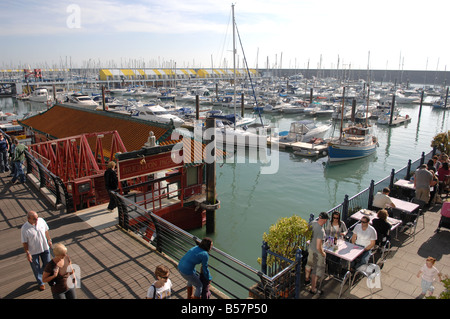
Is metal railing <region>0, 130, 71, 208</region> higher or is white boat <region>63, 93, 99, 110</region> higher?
white boat <region>63, 93, 99, 110</region>

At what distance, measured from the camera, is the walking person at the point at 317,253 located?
262 inches

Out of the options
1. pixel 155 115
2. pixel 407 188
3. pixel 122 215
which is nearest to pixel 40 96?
pixel 155 115

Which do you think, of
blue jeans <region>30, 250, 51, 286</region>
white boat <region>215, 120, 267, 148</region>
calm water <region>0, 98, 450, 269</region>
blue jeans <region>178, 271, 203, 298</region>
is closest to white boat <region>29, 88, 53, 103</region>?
white boat <region>215, 120, 267, 148</region>

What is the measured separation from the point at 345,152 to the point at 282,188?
959cm

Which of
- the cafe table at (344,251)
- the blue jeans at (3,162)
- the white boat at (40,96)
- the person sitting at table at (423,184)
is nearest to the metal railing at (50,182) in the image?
the blue jeans at (3,162)

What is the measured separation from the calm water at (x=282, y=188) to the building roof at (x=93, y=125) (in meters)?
5.26

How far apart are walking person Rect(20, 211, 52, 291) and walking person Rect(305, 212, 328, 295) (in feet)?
17.9

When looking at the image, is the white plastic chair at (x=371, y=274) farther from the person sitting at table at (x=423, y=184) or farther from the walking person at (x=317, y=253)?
the person sitting at table at (x=423, y=184)

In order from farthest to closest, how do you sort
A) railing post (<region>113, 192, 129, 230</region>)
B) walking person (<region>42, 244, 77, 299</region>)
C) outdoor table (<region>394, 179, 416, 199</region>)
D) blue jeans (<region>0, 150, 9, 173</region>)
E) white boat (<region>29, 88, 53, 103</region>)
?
white boat (<region>29, 88, 53, 103</region>) → blue jeans (<region>0, 150, 9, 173</region>) → outdoor table (<region>394, 179, 416, 199</region>) → railing post (<region>113, 192, 129, 230</region>) → walking person (<region>42, 244, 77, 299</region>)

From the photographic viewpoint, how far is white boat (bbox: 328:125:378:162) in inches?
1102

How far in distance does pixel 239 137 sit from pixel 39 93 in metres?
73.0

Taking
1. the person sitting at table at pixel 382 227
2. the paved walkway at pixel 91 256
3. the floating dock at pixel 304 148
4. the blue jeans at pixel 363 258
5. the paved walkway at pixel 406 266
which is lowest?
the floating dock at pixel 304 148

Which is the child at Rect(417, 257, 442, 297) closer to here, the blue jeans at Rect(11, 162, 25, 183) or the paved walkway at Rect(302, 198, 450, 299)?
the paved walkway at Rect(302, 198, 450, 299)
